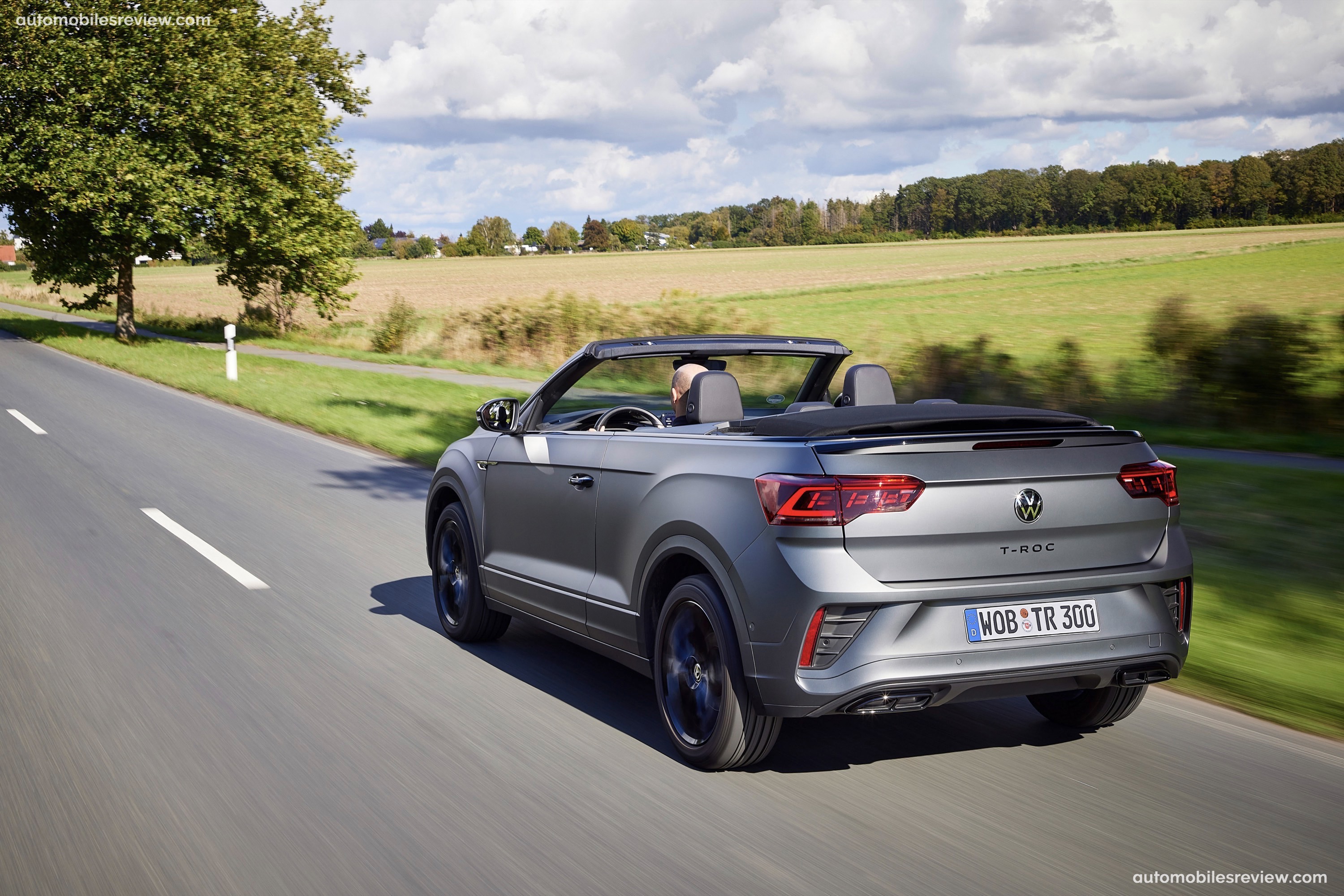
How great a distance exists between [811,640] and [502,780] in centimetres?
121

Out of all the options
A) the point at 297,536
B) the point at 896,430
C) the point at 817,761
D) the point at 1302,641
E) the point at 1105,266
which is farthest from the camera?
the point at 1105,266

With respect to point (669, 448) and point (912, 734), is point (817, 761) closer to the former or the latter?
point (912, 734)

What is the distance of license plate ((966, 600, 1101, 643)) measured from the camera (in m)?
3.82

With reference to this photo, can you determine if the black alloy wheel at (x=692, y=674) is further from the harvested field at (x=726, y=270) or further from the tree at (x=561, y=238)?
the tree at (x=561, y=238)

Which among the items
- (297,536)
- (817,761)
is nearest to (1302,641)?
(817,761)

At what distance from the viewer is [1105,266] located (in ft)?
213

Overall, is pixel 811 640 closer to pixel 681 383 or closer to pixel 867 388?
pixel 867 388

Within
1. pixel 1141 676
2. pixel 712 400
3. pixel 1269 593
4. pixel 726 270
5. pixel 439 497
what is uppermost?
pixel 726 270

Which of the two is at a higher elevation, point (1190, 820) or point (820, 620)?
point (820, 620)

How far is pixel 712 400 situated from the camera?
193 inches

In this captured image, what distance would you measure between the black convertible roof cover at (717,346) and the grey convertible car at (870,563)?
4cm

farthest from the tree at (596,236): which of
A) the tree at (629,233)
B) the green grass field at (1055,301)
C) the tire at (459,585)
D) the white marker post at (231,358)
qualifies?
the tire at (459,585)

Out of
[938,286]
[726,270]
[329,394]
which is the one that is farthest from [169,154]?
[726,270]

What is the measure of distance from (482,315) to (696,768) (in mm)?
23652
